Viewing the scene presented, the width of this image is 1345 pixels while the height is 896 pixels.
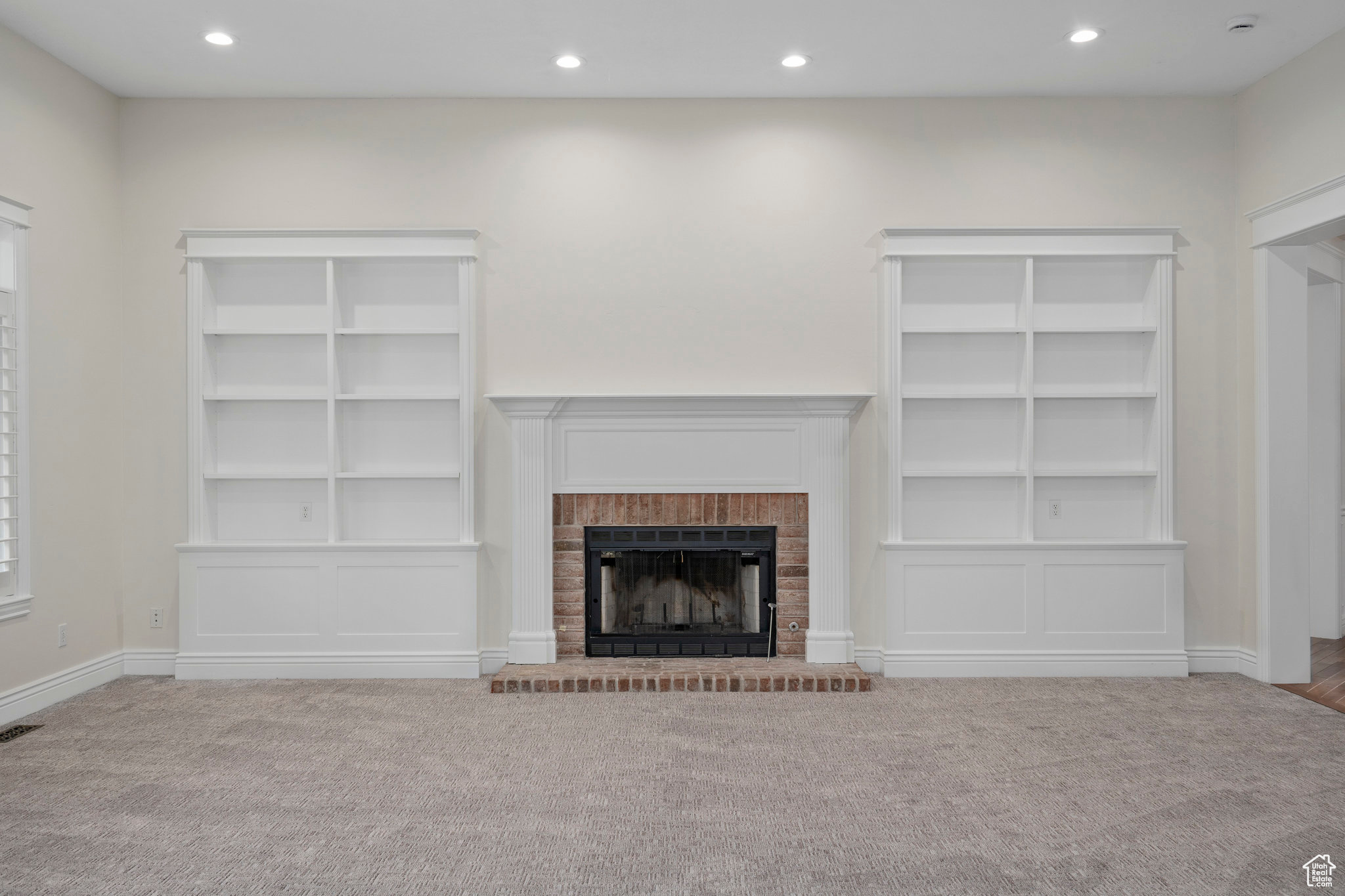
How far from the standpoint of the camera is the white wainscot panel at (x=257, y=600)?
4398mm

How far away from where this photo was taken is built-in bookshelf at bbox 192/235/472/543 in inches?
176

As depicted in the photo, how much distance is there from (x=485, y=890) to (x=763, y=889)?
758mm

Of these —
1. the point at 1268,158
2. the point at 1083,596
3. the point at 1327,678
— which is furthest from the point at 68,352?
the point at 1327,678

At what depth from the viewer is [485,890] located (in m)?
2.29

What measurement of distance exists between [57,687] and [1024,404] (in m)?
5.03

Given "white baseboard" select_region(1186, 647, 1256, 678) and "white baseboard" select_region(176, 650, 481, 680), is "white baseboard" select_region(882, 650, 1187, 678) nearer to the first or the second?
"white baseboard" select_region(1186, 647, 1256, 678)

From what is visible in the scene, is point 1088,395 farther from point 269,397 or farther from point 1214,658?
point 269,397

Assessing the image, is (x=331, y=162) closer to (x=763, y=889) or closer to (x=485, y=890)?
(x=485, y=890)

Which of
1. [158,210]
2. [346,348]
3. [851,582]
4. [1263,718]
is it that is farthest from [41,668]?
[1263,718]

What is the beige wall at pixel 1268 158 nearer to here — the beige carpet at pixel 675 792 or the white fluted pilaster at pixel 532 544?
the beige carpet at pixel 675 792

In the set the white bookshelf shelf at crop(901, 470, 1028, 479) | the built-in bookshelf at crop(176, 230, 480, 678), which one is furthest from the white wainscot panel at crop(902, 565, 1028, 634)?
the built-in bookshelf at crop(176, 230, 480, 678)
